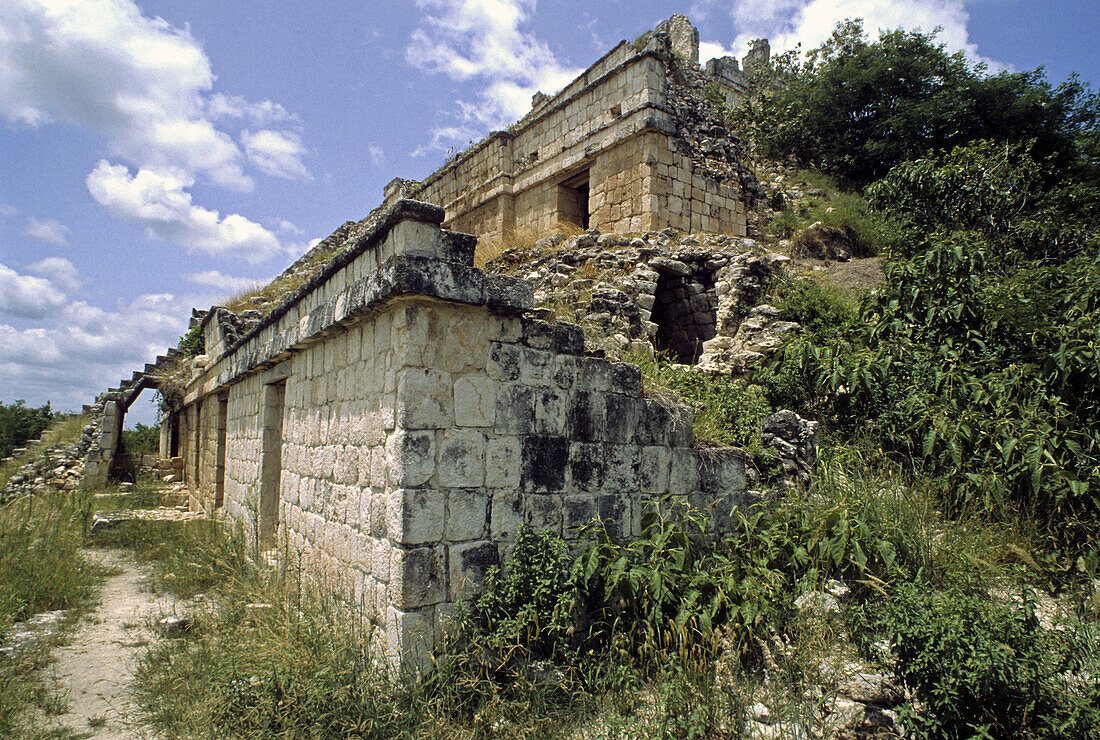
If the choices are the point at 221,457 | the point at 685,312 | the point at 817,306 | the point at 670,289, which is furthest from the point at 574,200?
the point at 221,457

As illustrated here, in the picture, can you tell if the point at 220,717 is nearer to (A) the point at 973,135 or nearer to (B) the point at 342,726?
(B) the point at 342,726

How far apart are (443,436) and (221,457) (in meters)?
6.92

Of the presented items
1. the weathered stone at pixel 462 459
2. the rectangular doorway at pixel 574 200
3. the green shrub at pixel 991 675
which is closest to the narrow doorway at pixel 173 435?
the rectangular doorway at pixel 574 200

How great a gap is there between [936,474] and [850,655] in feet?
7.30

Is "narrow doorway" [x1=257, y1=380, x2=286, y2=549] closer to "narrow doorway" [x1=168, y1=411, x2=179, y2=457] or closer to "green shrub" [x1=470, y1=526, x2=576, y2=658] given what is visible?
"green shrub" [x1=470, y1=526, x2=576, y2=658]

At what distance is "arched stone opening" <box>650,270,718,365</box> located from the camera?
29.9ft

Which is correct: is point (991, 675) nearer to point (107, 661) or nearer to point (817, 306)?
point (107, 661)

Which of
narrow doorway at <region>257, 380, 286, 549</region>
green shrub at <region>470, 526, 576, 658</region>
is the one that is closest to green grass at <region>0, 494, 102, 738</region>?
narrow doorway at <region>257, 380, 286, 549</region>

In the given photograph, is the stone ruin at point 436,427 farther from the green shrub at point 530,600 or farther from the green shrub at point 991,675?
the green shrub at point 991,675

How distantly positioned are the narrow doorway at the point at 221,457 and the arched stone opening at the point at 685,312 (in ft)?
21.3

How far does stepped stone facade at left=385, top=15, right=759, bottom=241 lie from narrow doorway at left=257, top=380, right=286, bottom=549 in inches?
171

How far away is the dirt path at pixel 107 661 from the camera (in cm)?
330

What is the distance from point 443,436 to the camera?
346 cm

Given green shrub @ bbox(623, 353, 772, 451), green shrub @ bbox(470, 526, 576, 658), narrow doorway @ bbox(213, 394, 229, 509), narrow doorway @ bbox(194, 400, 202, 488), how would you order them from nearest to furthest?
green shrub @ bbox(470, 526, 576, 658) → green shrub @ bbox(623, 353, 772, 451) → narrow doorway @ bbox(213, 394, 229, 509) → narrow doorway @ bbox(194, 400, 202, 488)
